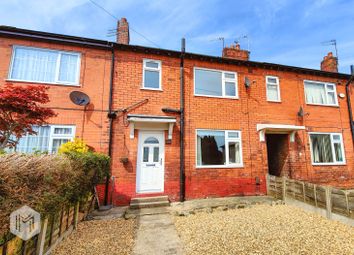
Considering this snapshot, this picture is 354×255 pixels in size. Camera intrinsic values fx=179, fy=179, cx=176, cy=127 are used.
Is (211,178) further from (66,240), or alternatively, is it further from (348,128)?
(348,128)

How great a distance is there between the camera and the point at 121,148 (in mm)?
7082

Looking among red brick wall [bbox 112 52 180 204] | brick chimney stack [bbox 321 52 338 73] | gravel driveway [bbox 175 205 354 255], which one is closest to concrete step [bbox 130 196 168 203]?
red brick wall [bbox 112 52 180 204]

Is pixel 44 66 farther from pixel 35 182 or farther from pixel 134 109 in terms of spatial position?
pixel 35 182

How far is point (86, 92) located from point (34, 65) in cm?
221

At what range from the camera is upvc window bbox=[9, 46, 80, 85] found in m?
6.88

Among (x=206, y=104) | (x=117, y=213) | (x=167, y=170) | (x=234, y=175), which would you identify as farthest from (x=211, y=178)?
(x=117, y=213)

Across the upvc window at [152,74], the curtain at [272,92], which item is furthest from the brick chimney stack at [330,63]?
the upvc window at [152,74]

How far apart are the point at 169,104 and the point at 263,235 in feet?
18.2

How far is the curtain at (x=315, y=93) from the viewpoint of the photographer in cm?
959

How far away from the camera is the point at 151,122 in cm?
727

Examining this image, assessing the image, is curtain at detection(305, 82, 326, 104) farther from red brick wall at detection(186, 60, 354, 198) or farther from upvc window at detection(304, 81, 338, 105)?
red brick wall at detection(186, 60, 354, 198)

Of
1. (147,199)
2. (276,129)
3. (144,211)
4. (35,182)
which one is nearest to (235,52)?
(276,129)

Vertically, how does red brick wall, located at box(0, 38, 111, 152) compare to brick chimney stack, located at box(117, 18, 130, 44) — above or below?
below

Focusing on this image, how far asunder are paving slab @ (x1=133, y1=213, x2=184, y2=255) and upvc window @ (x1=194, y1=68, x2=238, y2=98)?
543cm
